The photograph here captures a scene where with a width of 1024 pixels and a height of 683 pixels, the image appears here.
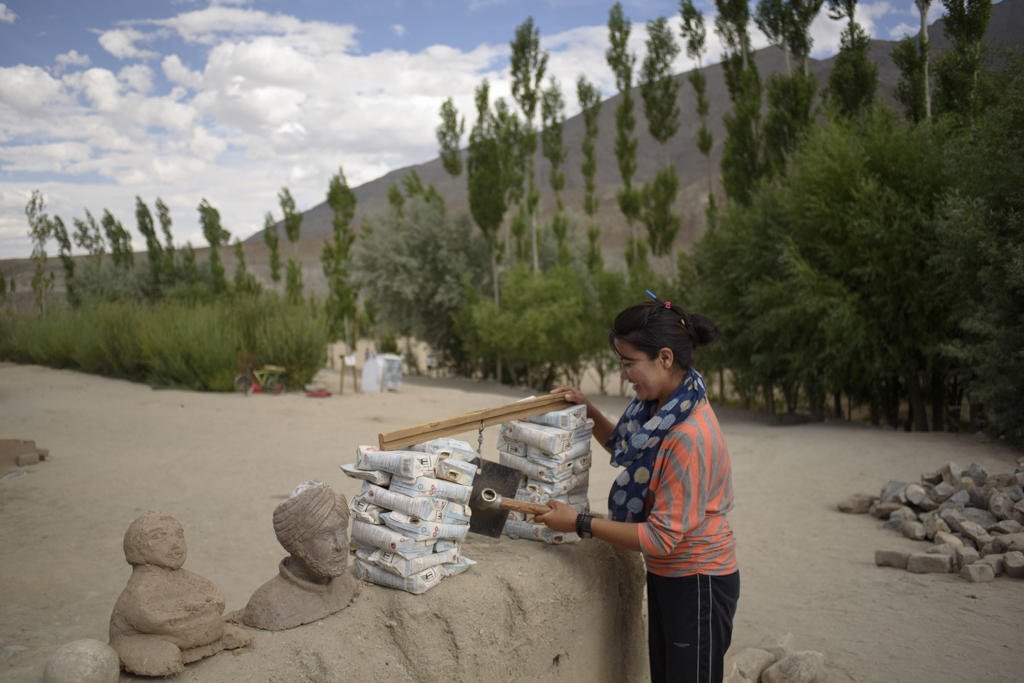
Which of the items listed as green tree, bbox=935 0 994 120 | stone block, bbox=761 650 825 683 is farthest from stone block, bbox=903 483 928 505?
green tree, bbox=935 0 994 120

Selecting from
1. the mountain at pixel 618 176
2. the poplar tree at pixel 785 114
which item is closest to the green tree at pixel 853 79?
the poplar tree at pixel 785 114

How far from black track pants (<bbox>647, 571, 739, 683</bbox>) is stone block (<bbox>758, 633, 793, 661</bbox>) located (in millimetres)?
2087

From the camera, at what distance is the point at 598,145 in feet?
348

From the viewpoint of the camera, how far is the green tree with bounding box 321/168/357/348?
91.9ft

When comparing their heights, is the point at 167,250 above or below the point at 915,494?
above

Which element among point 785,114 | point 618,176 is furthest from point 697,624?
point 618,176

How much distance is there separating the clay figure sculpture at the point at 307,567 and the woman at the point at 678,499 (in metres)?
0.85

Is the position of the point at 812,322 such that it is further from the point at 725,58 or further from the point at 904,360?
the point at 725,58

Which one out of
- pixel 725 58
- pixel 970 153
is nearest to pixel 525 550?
pixel 970 153

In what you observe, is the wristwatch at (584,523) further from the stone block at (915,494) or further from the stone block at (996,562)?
the stone block at (915,494)

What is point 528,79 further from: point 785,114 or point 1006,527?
point 1006,527

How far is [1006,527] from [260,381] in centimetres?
1368

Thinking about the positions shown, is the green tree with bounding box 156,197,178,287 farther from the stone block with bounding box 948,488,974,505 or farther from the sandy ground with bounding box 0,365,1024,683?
the stone block with bounding box 948,488,974,505

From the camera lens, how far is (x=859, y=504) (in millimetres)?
7246
